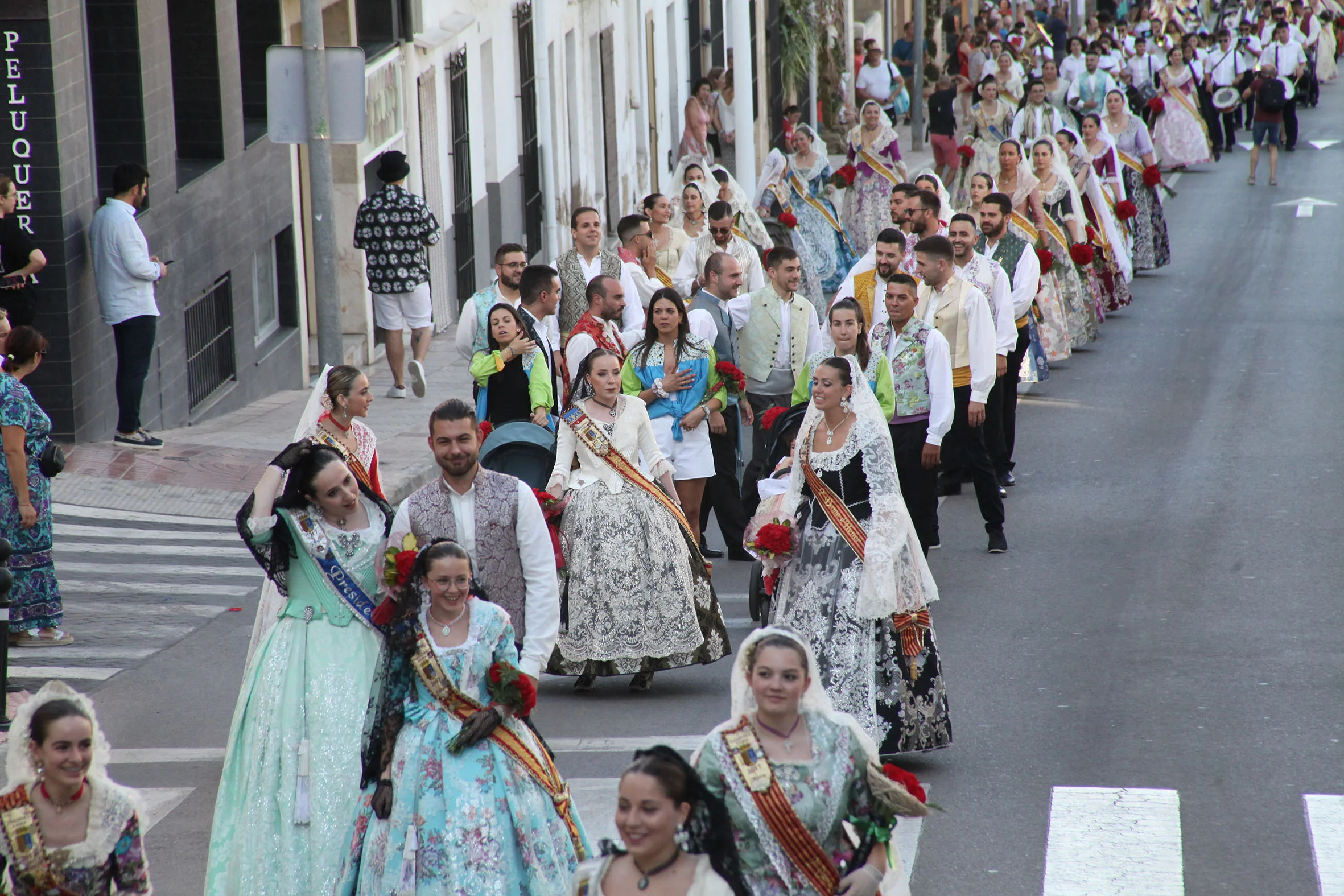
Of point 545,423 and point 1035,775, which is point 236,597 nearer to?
point 545,423

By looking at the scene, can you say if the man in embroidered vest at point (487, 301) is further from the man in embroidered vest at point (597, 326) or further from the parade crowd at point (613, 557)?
the man in embroidered vest at point (597, 326)

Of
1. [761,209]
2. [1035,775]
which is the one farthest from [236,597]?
[761,209]

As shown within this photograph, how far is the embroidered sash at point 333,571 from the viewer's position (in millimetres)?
6809

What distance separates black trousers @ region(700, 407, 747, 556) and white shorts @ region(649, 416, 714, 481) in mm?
724

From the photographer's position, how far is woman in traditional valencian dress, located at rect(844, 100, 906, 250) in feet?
69.2

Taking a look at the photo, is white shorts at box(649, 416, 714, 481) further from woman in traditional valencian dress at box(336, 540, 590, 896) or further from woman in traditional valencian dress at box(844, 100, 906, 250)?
woman in traditional valencian dress at box(844, 100, 906, 250)

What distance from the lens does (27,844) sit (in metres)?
5.54

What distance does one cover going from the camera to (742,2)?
26203 mm

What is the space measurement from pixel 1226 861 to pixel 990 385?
191 inches

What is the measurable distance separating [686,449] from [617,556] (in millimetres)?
1847

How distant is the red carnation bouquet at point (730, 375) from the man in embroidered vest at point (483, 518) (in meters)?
4.14

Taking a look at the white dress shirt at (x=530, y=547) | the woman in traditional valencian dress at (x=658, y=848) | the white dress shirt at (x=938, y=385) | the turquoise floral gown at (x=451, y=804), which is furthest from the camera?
the white dress shirt at (x=938, y=385)

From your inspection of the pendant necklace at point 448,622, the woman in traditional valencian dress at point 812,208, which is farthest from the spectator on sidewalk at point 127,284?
the pendant necklace at point 448,622

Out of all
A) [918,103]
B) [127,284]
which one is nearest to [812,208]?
[127,284]
